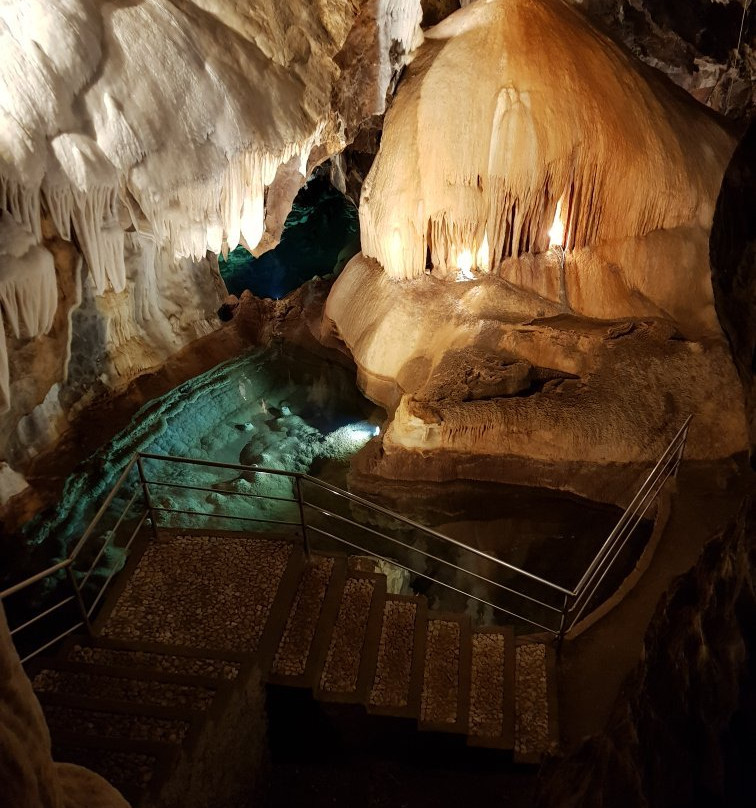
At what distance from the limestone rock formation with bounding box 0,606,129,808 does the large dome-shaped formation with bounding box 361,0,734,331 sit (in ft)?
25.2

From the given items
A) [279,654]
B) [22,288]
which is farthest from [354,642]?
[22,288]

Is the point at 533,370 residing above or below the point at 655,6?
below

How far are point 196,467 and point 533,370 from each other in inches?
166

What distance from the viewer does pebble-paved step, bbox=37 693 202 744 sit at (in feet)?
11.8

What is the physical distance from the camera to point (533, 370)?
812 centimetres

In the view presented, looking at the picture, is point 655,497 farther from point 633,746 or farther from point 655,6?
point 655,6

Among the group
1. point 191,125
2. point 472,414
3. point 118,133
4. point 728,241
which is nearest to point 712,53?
point 472,414

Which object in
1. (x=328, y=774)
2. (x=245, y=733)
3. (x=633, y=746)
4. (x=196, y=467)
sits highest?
(x=633, y=746)

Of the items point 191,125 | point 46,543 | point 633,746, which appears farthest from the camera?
point 46,543

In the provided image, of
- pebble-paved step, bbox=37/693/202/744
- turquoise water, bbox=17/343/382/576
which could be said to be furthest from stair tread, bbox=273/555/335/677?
turquoise water, bbox=17/343/382/576

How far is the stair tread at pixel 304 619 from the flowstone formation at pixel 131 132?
11.3ft

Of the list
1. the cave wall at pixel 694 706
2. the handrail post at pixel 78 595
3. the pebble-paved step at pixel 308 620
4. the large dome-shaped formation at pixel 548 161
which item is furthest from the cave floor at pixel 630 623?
the large dome-shaped formation at pixel 548 161

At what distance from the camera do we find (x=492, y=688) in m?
4.44

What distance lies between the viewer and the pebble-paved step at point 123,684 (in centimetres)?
384
